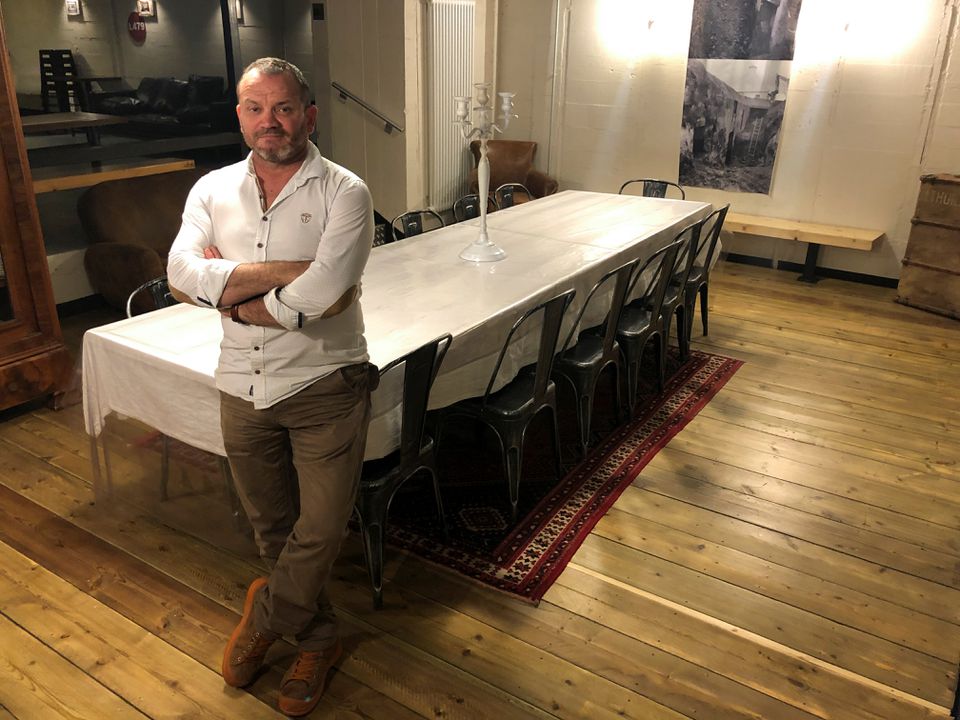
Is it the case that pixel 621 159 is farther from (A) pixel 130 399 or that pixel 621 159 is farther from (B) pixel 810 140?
(A) pixel 130 399

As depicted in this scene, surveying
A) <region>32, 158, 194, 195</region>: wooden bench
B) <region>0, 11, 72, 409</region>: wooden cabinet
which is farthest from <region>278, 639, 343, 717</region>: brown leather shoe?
<region>32, 158, 194, 195</region>: wooden bench

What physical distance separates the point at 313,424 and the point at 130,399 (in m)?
0.94

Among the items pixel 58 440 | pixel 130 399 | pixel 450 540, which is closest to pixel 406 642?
pixel 450 540

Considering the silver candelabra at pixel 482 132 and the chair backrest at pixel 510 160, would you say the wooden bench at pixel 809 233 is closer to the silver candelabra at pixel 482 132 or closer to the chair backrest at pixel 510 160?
the chair backrest at pixel 510 160

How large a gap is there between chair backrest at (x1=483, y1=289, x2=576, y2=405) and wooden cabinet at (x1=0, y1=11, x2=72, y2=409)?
2176mm

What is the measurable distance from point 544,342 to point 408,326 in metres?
0.51

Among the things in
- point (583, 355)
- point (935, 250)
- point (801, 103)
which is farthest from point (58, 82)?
point (935, 250)

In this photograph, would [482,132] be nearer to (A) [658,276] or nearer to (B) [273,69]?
(A) [658,276]

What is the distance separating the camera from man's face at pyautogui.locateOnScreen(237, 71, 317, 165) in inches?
66.4

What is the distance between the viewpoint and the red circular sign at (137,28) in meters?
5.71

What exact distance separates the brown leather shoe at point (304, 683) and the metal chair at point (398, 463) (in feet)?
1.13

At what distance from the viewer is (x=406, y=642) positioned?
228 cm

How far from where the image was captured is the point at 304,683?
6.64 ft

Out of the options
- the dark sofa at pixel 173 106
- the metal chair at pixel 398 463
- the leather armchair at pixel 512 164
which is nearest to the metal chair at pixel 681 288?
the metal chair at pixel 398 463
